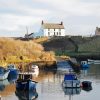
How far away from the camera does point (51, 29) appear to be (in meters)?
192

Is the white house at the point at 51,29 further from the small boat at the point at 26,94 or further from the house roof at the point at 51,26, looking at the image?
the small boat at the point at 26,94

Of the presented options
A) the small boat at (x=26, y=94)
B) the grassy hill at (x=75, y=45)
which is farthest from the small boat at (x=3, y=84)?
the grassy hill at (x=75, y=45)

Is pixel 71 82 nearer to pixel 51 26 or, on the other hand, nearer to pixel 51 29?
pixel 51 26

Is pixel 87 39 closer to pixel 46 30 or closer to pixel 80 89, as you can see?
pixel 46 30

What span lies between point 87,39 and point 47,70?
4799 centimetres

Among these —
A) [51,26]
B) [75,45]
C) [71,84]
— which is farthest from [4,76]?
[51,26]

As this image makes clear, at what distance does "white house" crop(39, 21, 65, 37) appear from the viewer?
188962mm

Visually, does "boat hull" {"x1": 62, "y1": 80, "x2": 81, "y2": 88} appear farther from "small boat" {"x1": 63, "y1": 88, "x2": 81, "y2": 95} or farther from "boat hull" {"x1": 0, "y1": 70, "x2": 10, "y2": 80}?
"boat hull" {"x1": 0, "y1": 70, "x2": 10, "y2": 80}

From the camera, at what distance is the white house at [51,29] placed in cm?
18896

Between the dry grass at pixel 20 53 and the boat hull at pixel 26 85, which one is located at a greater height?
the dry grass at pixel 20 53

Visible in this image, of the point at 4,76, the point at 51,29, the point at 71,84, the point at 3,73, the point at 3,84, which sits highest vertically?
the point at 51,29

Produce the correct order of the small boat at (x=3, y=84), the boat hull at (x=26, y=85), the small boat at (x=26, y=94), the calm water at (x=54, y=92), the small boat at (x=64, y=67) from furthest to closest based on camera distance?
the small boat at (x=64, y=67) < the small boat at (x=3, y=84) < the boat hull at (x=26, y=85) < the calm water at (x=54, y=92) < the small boat at (x=26, y=94)

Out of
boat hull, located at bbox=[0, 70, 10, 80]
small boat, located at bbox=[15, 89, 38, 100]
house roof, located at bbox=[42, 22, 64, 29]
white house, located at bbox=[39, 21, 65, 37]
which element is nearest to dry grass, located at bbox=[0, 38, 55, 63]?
boat hull, located at bbox=[0, 70, 10, 80]

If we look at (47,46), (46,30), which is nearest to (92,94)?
(47,46)
